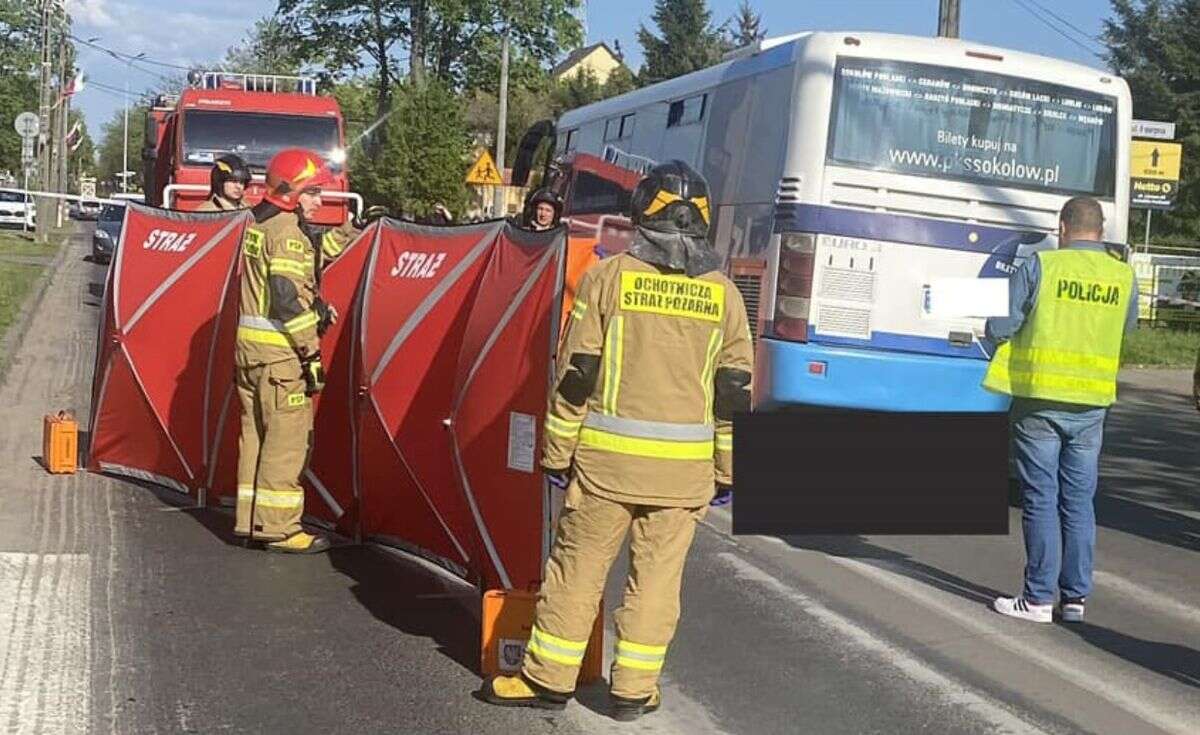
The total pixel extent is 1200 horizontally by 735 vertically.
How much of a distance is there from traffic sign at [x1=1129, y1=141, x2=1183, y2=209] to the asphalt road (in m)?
17.9

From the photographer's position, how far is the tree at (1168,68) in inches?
2078

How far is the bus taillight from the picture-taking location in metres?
10.7

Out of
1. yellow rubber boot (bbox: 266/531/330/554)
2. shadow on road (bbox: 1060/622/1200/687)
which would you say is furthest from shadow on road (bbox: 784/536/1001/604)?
yellow rubber boot (bbox: 266/531/330/554)

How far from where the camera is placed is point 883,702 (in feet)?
18.6

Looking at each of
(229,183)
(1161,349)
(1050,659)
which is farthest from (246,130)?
(1050,659)

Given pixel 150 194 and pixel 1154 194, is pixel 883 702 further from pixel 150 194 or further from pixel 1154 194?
pixel 1154 194

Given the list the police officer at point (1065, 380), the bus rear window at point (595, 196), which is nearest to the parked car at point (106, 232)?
the bus rear window at point (595, 196)

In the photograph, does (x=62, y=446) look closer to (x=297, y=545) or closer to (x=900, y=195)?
(x=297, y=545)

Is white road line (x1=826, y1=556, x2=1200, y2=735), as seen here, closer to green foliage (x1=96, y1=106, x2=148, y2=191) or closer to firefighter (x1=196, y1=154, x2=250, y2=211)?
firefighter (x1=196, y1=154, x2=250, y2=211)

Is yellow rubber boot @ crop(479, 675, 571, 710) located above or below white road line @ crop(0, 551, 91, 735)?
above

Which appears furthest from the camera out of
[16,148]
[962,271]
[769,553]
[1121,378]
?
[16,148]

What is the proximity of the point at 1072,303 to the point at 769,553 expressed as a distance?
2.20 metres

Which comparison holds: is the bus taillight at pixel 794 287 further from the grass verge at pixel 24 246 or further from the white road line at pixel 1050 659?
the grass verge at pixel 24 246

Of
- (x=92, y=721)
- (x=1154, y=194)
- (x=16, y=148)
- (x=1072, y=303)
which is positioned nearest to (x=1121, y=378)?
(x=1154, y=194)
